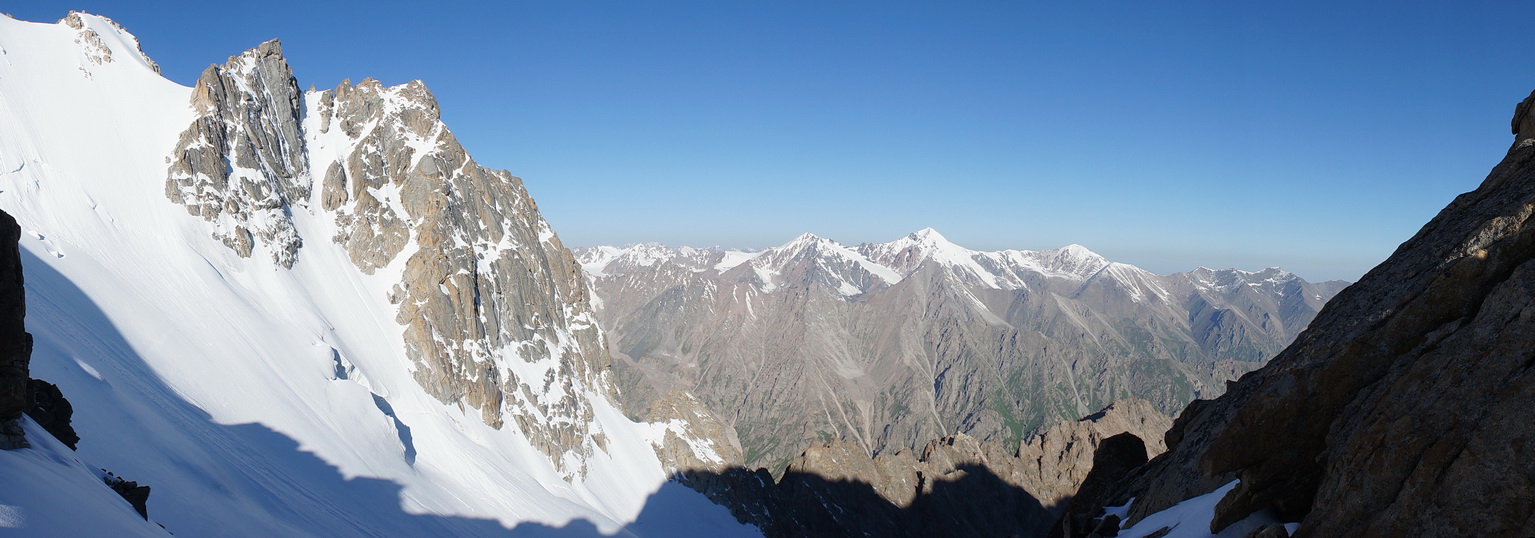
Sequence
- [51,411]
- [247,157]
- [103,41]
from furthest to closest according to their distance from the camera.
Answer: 1. [247,157]
2. [103,41]
3. [51,411]

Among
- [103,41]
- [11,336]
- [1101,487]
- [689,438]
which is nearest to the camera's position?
[11,336]

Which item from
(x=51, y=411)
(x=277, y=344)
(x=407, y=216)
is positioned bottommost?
(x=51, y=411)

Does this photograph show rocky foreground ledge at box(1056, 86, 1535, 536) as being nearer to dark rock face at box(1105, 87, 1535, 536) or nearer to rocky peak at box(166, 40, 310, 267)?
dark rock face at box(1105, 87, 1535, 536)

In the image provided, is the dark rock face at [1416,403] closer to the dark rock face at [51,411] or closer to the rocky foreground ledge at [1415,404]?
the rocky foreground ledge at [1415,404]

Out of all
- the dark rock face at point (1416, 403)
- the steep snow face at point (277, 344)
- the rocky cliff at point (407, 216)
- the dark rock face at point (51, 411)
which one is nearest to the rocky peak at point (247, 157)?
the rocky cliff at point (407, 216)

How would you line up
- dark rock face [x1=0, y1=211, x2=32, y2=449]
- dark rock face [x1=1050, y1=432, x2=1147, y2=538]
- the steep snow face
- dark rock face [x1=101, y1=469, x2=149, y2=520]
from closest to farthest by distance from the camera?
dark rock face [x1=0, y1=211, x2=32, y2=449], dark rock face [x1=101, y1=469, x2=149, y2=520], dark rock face [x1=1050, y1=432, x2=1147, y2=538], the steep snow face

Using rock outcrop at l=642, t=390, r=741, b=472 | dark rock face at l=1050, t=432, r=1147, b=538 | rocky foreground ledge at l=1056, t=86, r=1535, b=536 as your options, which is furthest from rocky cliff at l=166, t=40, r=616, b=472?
rocky foreground ledge at l=1056, t=86, r=1535, b=536

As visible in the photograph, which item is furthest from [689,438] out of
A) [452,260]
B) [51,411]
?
[51,411]

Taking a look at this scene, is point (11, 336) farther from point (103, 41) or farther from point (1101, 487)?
point (103, 41)
